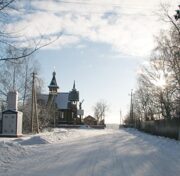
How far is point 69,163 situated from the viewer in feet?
56.5

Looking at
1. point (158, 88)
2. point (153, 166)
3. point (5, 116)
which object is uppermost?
point (158, 88)

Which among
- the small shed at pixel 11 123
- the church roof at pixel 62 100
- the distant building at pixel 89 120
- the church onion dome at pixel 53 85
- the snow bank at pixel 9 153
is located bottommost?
the snow bank at pixel 9 153

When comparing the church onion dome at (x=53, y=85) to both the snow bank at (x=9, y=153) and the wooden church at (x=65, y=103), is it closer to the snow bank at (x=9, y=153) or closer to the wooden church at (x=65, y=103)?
the wooden church at (x=65, y=103)

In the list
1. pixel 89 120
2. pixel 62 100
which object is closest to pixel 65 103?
pixel 62 100

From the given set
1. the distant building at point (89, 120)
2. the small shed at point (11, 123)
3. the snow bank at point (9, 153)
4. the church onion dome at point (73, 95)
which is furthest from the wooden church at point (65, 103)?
the snow bank at point (9, 153)

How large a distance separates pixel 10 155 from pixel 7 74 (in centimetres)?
4457

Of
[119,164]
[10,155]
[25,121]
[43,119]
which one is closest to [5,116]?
[25,121]

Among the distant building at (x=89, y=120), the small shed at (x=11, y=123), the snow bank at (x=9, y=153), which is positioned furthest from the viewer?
the distant building at (x=89, y=120)

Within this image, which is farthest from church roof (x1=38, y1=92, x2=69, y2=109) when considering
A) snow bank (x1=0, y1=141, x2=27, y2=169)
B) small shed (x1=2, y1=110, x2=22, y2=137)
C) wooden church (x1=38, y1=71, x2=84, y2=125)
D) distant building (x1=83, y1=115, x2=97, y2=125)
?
snow bank (x1=0, y1=141, x2=27, y2=169)

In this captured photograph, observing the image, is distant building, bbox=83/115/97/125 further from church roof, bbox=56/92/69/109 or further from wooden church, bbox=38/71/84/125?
church roof, bbox=56/92/69/109

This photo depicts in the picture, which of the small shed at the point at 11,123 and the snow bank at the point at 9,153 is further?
the small shed at the point at 11,123

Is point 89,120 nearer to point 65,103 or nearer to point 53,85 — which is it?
point 65,103

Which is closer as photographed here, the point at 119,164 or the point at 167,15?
the point at 119,164

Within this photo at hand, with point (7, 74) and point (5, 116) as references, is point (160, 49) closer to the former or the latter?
point (5, 116)
